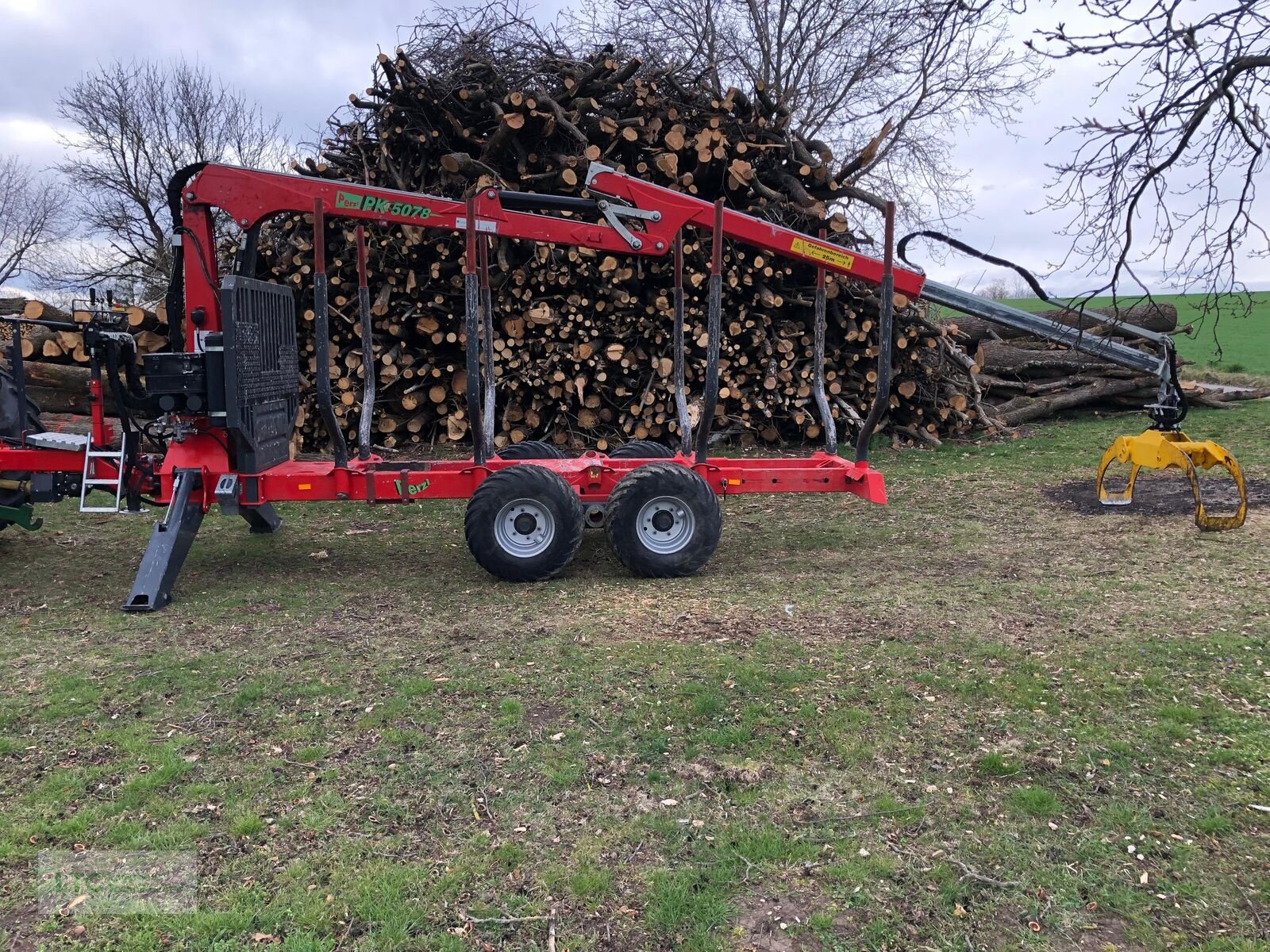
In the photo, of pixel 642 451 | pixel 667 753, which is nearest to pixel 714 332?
pixel 642 451

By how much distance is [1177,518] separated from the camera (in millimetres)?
7234

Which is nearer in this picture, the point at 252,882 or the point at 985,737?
the point at 252,882

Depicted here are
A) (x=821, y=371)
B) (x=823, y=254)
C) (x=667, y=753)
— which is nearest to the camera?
(x=667, y=753)

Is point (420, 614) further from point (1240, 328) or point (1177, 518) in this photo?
point (1240, 328)

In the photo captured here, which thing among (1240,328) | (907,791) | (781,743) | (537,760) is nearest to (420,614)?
(537,760)

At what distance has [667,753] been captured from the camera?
3553 millimetres

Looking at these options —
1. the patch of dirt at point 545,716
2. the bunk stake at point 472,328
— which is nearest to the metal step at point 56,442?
the bunk stake at point 472,328

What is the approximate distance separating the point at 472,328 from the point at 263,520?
294 cm

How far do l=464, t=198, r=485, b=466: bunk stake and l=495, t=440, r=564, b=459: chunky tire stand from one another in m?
0.98

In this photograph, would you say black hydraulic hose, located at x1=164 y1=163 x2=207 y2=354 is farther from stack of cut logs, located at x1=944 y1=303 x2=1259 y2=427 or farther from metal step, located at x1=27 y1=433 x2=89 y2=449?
stack of cut logs, located at x1=944 y1=303 x2=1259 y2=427

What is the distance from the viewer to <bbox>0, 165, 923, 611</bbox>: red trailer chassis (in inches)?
222

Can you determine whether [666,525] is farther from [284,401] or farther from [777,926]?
[777,926]

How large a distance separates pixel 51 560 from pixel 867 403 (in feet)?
27.6

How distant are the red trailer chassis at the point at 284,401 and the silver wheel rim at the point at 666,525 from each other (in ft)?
0.04
